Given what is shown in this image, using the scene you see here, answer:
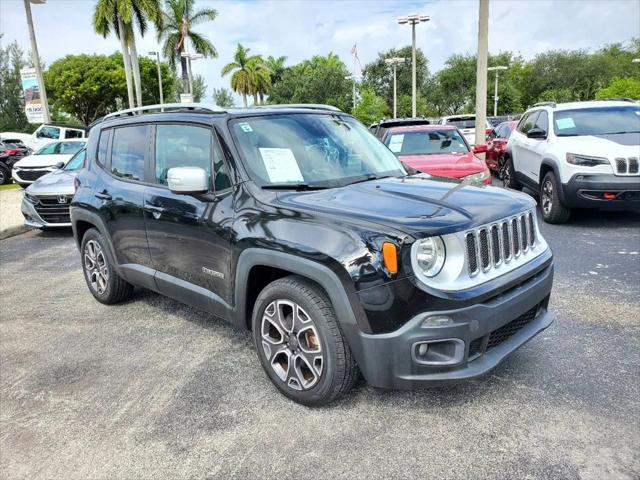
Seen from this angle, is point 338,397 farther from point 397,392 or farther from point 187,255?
point 187,255

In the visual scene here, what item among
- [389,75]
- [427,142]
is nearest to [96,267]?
[427,142]

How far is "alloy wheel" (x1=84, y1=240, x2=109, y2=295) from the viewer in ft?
16.7

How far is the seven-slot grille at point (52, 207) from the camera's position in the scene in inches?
343

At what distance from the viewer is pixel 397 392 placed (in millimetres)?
3271

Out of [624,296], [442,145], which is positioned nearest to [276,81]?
[442,145]

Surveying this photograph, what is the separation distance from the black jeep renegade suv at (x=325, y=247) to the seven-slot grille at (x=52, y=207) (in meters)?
4.78

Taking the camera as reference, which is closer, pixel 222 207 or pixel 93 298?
pixel 222 207

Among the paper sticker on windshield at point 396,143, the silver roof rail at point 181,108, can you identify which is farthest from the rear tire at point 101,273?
the paper sticker on windshield at point 396,143

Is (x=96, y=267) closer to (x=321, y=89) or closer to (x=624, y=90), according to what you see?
(x=624, y=90)

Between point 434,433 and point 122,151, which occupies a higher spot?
point 122,151

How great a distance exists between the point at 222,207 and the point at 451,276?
5.11 ft

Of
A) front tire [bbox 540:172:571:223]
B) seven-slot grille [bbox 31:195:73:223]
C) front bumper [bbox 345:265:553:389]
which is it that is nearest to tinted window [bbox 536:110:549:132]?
front tire [bbox 540:172:571:223]

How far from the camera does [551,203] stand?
7914mm

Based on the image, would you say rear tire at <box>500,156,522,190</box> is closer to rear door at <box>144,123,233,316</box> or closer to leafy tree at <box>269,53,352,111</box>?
rear door at <box>144,123,233,316</box>
